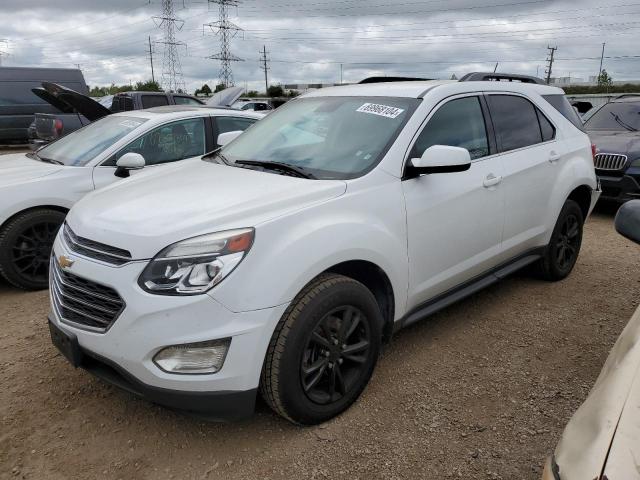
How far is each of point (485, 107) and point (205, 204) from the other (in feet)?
7.27

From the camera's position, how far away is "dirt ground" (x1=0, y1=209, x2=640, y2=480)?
2.42m

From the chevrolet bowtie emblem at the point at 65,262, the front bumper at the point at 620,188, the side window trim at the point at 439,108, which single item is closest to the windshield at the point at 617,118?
the front bumper at the point at 620,188

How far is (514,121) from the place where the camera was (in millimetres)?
3922

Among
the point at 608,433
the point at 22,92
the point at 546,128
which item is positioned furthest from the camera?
the point at 22,92

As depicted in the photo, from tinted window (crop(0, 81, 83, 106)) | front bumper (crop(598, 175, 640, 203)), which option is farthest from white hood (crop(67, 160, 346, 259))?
tinted window (crop(0, 81, 83, 106))

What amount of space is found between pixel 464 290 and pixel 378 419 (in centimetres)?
121

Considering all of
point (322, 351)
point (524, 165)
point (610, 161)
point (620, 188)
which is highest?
point (524, 165)

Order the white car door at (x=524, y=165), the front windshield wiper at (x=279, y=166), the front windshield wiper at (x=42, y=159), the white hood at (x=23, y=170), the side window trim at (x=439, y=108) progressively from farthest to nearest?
the front windshield wiper at (x=42, y=159) → the white hood at (x=23, y=170) → the white car door at (x=524, y=165) → the side window trim at (x=439, y=108) → the front windshield wiper at (x=279, y=166)

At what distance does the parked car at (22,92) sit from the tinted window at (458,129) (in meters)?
12.7

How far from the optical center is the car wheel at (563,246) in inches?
172

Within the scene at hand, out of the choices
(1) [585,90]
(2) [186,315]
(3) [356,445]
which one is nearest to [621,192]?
(3) [356,445]

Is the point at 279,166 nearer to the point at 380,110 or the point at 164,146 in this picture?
the point at 380,110

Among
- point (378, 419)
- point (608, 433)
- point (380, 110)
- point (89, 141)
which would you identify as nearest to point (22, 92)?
point (89, 141)

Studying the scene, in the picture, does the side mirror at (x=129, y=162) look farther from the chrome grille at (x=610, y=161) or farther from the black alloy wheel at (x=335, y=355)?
the chrome grille at (x=610, y=161)
